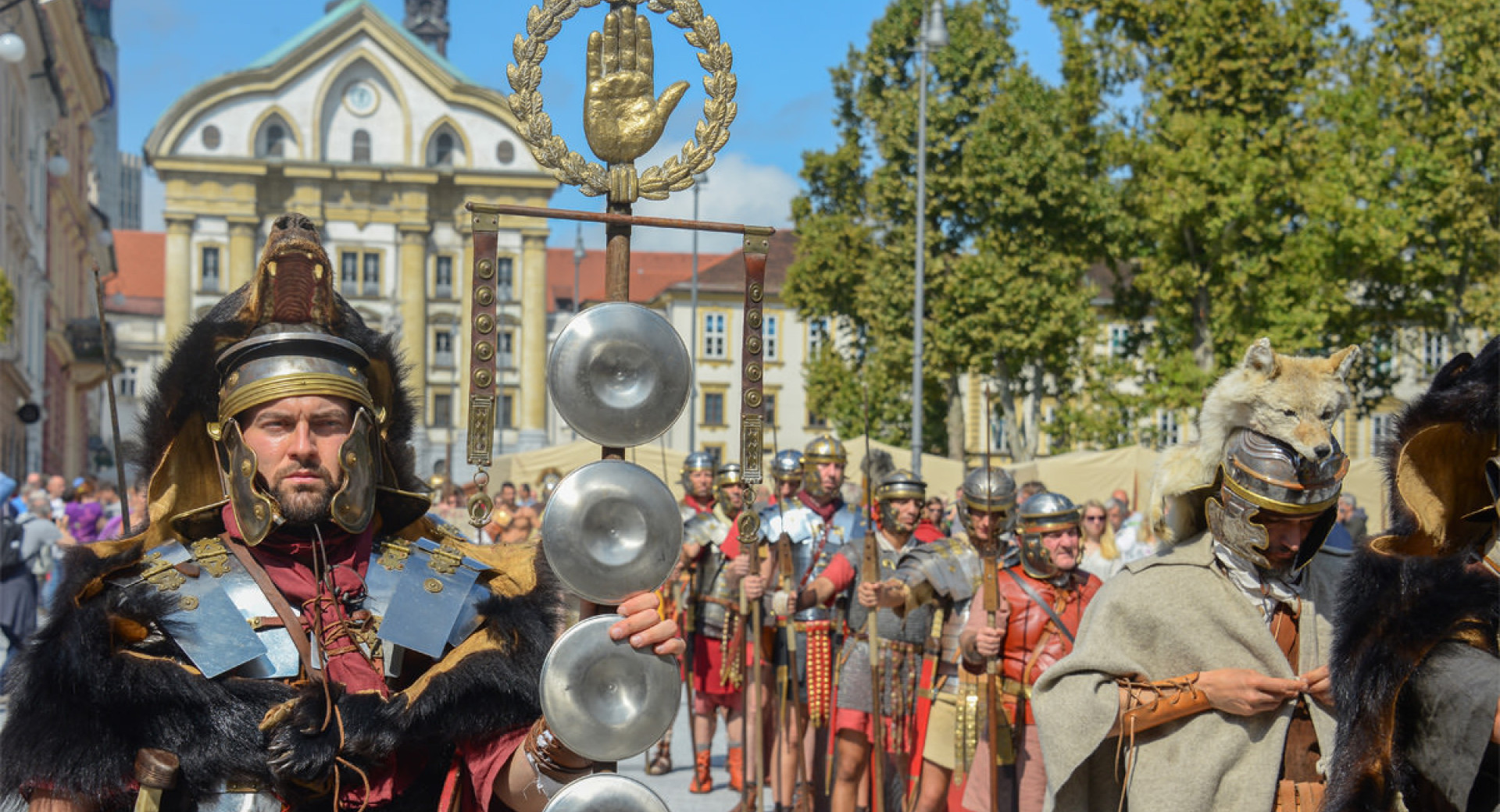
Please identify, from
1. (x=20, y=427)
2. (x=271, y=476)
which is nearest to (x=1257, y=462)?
(x=271, y=476)

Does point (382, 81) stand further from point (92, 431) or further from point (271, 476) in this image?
point (271, 476)

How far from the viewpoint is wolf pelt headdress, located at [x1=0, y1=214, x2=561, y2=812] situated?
3797 mm

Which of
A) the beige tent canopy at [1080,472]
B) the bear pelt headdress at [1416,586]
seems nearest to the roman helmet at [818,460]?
the bear pelt headdress at [1416,586]

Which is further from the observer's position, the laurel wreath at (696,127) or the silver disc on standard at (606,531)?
the laurel wreath at (696,127)

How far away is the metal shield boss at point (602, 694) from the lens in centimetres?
374

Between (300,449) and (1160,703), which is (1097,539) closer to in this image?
(1160,703)

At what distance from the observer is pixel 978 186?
101 ft

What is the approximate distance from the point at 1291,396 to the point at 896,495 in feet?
16.5

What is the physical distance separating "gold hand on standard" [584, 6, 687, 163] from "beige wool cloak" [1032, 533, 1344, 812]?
1915 mm

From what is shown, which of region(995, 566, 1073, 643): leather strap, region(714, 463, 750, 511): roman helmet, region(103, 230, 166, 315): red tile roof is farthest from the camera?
region(103, 230, 166, 315): red tile roof

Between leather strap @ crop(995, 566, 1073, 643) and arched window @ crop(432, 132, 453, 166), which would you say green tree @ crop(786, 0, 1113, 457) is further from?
arched window @ crop(432, 132, 453, 166)

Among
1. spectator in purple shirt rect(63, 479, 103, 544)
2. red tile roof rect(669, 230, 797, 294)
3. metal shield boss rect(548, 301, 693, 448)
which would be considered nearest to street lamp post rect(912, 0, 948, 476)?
spectator in purple shirt rect(63, 479, 103, 544)

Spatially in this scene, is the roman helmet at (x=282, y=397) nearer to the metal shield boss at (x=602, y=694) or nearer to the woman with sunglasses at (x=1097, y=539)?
the metal shield boss at (x=602, y=694)

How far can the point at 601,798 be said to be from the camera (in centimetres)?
377
